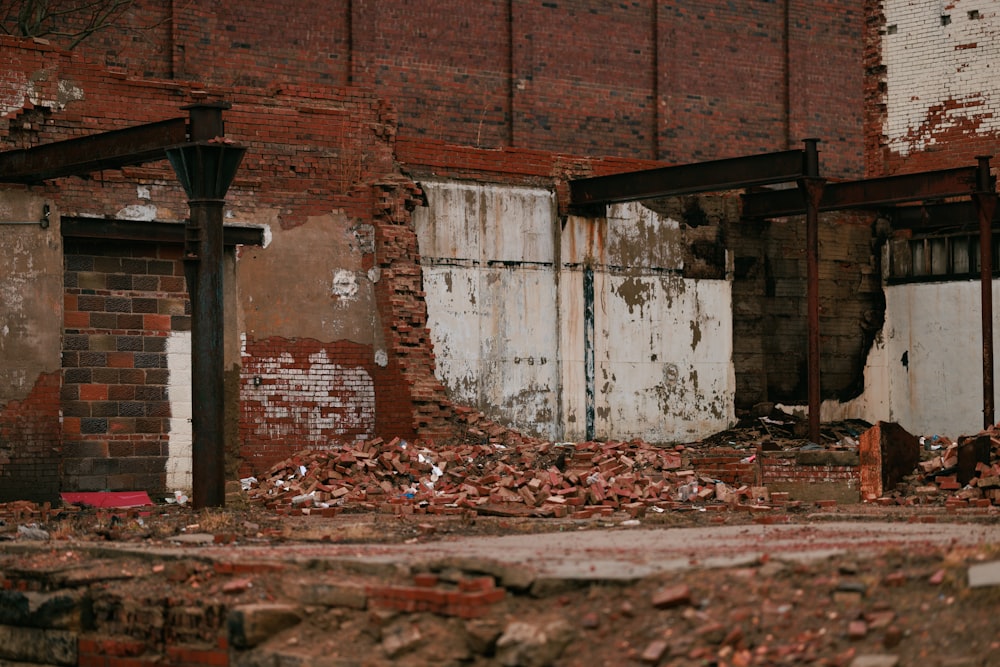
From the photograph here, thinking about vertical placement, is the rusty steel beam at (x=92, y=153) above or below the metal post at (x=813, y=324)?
above

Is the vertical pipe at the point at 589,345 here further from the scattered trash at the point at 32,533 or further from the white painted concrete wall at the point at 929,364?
the scattered trash at the point at 32,533

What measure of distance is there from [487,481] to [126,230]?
4.91 m

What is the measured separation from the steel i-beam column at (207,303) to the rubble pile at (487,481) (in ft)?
4.71

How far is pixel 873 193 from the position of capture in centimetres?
2117

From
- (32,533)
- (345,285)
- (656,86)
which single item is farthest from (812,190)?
(32,533)

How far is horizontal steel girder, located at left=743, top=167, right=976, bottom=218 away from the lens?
66.9 feet

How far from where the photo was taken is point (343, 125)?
17906mm

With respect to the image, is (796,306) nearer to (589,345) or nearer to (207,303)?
(589,345)

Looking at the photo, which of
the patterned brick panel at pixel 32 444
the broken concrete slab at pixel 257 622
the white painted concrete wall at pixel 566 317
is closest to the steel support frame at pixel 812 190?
the white painted concrete wall at pixel 566 317

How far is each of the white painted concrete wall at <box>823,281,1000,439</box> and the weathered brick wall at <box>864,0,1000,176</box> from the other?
2.59 m

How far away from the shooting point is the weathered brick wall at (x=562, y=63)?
2411cm

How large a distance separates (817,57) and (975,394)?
1084cm

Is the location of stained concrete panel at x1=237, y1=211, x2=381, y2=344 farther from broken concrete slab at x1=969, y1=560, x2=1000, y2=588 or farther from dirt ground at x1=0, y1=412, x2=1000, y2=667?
broken concrete slab at x1=969, y1=560, x2=1000, y2=588

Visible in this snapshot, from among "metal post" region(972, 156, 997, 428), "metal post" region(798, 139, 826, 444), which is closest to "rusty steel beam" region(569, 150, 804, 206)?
"metal post" region(798, 139, 826, 444)
